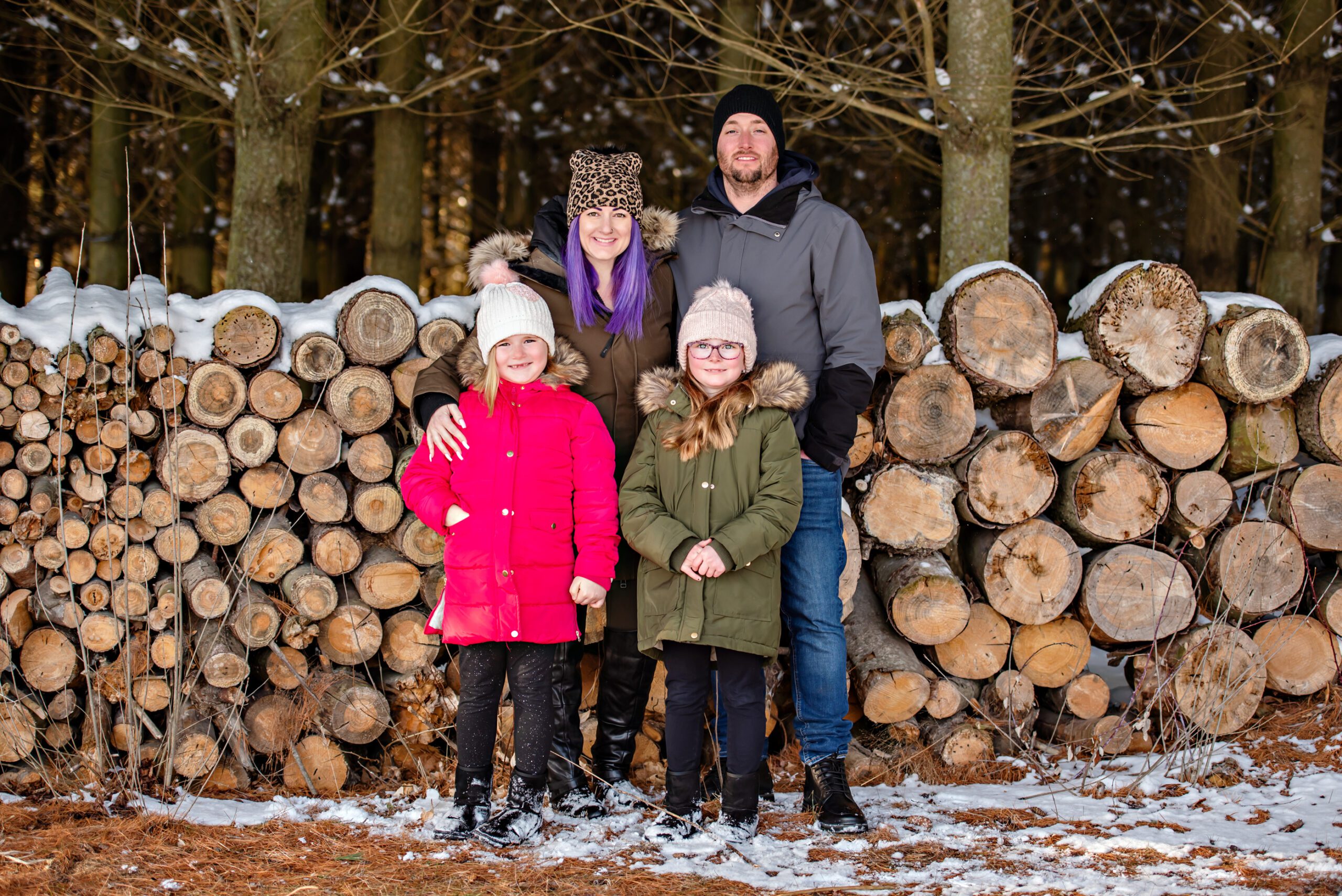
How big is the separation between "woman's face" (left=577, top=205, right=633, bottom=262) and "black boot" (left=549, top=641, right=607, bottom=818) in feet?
4.40

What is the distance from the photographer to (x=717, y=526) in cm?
325

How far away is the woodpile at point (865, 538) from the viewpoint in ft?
12.6

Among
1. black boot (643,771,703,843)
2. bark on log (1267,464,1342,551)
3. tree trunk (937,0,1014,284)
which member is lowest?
black boot (643,771,703,843)

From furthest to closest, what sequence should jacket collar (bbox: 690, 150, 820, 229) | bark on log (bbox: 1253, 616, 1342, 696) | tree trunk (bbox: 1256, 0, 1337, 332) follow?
tree trunk (bbox: 1256, 0, 1337, 332) → bark on log (bbox: 1253, 616, 1342, 696) → jacket collar (bbox: 690, 150, 820, 229)

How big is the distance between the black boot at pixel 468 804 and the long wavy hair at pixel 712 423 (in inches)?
48.3

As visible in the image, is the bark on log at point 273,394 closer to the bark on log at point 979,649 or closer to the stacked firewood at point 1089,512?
the stacked firewood at point 1089,512

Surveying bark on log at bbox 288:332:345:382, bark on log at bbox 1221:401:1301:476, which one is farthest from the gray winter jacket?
bark on log at bbox 1221:401:1301:476

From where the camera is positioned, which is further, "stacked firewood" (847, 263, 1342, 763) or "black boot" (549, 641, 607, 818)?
"stacked firewood" (847, 263, 1342, 763)

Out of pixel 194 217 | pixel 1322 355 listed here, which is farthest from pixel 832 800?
pixel 194 217

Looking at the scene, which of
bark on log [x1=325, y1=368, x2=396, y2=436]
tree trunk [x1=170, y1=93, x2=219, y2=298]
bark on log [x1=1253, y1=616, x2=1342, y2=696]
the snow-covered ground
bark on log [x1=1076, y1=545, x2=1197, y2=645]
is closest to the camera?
the snow-covered ground

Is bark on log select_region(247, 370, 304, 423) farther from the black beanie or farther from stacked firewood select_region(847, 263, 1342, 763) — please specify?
stacked firewood select_region(847, 263, 1342, 763)

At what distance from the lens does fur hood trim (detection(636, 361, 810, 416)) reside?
3.28 meters

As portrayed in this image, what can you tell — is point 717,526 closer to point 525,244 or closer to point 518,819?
point 518,819

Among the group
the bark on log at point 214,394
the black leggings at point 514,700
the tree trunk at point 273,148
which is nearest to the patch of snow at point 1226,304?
the black leggings at point 514,700
